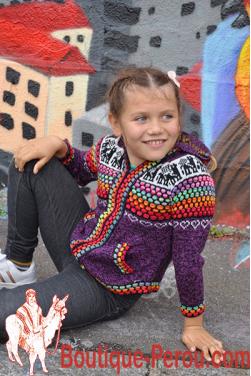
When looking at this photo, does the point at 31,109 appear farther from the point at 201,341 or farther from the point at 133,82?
the point at 201,341

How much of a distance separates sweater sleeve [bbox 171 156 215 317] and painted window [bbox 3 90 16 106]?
1718 mm

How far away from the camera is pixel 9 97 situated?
3.50 m

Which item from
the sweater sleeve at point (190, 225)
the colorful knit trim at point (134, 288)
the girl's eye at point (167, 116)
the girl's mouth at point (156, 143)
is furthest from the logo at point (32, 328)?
the girl's eye at point (167, 116)

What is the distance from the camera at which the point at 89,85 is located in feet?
11.2

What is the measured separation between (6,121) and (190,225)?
1803mm

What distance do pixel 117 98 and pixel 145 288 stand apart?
0.74 meters

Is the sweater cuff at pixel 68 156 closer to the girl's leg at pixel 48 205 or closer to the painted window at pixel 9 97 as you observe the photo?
the girl's leg at pixel 48 205

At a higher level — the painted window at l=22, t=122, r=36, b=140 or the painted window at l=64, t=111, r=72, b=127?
the painted window at l=64, t=111, r=72, b=127

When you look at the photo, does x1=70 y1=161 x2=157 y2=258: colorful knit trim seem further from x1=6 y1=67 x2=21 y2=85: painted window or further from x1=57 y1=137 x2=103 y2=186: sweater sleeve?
x1=6 y1=67 x2=21 y2=85: painted window

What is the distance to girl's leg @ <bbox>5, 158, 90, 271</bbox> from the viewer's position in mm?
2383

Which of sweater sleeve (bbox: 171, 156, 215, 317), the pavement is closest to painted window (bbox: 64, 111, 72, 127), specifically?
the pavement

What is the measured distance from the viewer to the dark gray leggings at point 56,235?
2219 mm

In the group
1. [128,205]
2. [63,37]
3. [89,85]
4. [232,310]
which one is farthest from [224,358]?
[63,37]

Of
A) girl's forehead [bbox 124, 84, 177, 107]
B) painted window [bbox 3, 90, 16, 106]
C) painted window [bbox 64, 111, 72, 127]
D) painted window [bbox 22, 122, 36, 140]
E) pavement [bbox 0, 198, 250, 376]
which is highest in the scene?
girl's forehead [bbox 124, 84, 177, 107]
